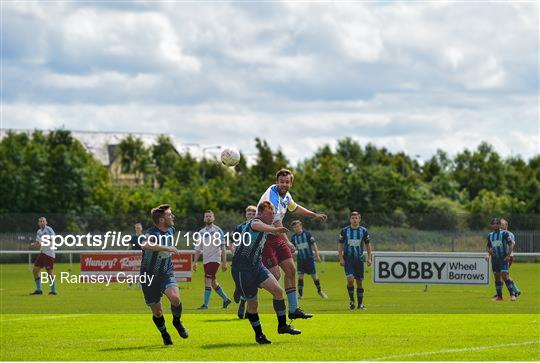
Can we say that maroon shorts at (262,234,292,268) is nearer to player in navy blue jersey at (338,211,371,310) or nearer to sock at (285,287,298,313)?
sock at (285,287,298,313)

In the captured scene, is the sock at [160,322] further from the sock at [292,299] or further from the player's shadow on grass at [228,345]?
the sock at [292,299]

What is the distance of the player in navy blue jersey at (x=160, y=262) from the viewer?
56.7 ft

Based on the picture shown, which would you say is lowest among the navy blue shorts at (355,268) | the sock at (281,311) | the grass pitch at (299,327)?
the grass pitch at (299,327)

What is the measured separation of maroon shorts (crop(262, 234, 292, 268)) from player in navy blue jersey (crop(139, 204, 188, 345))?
189 centimetres

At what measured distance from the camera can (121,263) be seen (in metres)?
39.1

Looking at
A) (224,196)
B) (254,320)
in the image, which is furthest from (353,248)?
(224,196)

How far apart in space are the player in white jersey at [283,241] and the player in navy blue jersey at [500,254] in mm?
13042

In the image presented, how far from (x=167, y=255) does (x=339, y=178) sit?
2597 inches

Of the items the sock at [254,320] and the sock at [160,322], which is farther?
the sock at [160,322]

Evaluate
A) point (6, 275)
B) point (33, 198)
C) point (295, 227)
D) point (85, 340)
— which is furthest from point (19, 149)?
point (85, 340)

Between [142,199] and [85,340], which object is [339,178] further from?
[85,340]

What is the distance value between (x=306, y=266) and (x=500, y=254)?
5509 mm

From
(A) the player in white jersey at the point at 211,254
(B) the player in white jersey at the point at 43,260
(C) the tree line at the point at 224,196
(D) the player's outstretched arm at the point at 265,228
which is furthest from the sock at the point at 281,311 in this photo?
(C) the tree line at the point at 224,196

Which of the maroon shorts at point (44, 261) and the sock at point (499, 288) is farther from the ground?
the maroon shorts at point (44, 261)
